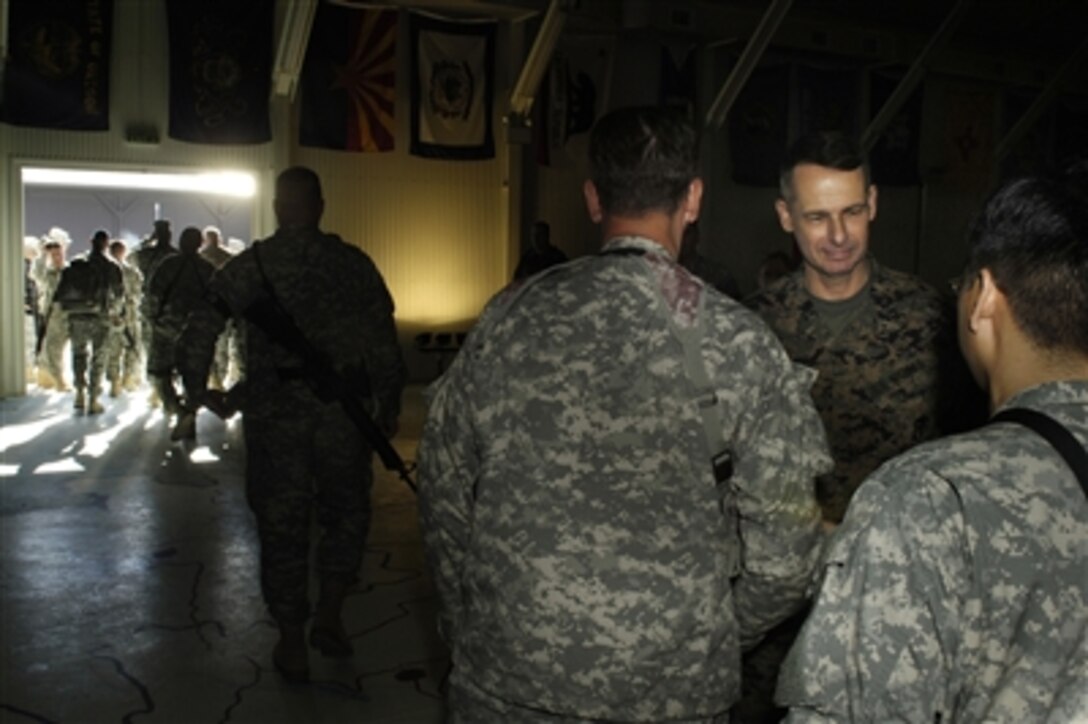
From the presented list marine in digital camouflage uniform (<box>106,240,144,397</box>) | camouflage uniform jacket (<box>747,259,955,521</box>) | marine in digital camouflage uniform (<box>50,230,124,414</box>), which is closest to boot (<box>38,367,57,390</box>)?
marine in digital camouflage uniform (<box>106,240,144,397</box>)

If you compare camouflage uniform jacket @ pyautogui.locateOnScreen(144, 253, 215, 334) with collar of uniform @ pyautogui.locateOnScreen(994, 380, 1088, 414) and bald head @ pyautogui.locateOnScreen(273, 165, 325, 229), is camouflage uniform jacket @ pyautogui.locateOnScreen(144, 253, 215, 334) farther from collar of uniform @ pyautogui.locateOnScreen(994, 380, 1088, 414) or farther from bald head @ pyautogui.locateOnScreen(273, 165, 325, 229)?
collar of uniform @ pyautogui.locateOnScreen(994, 380, 1088, 414)

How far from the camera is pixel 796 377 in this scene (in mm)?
1830

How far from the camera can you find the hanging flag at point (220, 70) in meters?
11.1

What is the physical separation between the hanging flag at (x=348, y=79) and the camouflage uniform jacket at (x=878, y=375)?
9922 mm

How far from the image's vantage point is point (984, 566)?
1.10 metres

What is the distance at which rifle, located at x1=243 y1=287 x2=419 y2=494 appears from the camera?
3.70 meters

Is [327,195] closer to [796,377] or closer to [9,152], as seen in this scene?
[9,152]

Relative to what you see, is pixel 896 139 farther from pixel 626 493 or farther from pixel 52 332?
pixel 626 493

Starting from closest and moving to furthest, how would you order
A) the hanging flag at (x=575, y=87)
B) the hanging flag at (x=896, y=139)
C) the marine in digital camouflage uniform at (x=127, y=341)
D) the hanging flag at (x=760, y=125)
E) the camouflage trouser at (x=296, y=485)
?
the camouflage trouser at (x=296, y=485), the marine in digital camouflage uniform at (x=127, y=341), the hanging flag at (x=575, y=87), the hanging flag at (x=760, y=125), the hanging flag at (x=896, y=139)

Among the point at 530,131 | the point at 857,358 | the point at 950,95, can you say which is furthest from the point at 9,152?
the point at 950,95

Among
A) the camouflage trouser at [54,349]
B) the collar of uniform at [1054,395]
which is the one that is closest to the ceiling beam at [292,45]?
the camouflage trouser at [54,349]

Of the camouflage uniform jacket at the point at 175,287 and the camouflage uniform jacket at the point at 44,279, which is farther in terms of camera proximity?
the camouflage uniform jacket at the point at 44,279

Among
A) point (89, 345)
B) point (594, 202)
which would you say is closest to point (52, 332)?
point (89, 345)

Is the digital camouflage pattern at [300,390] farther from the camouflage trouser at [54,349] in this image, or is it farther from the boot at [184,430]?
the camouflage trouser at [54,349]
